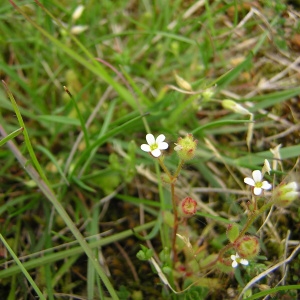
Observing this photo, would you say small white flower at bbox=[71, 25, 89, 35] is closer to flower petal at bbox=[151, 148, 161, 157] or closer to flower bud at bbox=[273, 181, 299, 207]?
flower petal at bbox=[151, 148, 161, 157]

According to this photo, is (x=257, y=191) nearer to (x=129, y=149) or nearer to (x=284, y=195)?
(x=284, y=195)

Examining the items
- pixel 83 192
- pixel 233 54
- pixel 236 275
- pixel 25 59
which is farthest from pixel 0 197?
pixel 233 54

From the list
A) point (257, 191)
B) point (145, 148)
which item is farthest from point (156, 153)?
point (257, 191)

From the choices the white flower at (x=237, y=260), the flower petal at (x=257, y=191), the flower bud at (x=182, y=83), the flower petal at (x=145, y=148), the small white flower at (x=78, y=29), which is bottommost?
the white flower at (x=237, y=260)

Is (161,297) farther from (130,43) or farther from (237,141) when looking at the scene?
(130,43)

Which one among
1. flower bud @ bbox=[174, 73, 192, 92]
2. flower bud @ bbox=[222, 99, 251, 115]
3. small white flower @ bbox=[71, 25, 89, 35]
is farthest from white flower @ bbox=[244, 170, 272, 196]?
small white flower @ bbox=[71, 25, 89, 35]

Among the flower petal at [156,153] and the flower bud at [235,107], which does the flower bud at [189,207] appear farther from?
the flower bud at [235,107]

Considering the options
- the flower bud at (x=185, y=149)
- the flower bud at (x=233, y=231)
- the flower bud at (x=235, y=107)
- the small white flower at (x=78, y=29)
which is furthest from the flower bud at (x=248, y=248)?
the small white flower at (x=78, y=29)

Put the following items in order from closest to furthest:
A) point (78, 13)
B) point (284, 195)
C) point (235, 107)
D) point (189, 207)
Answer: point (284, 195) → point (189, 207) → point (235, 107) → point (78, 13)
